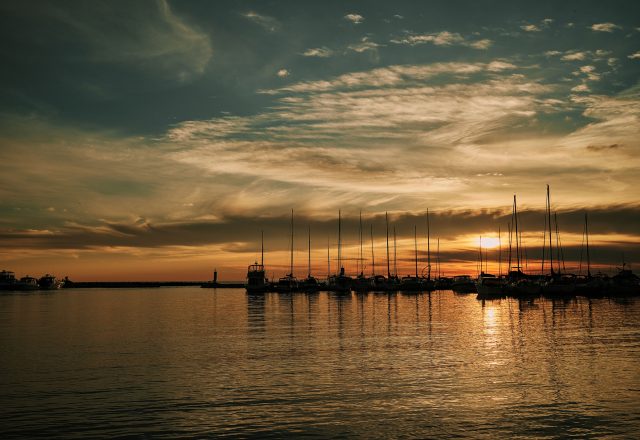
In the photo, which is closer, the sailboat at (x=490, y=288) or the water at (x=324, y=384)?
the water at (x=324, y=384)

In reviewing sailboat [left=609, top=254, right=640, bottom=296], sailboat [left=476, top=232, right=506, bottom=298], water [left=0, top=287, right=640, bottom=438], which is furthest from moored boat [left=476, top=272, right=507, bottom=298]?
water [left=0, top=287, right=640, bottom=438]

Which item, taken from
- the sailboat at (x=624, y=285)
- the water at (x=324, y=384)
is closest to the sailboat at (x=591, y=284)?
the sailboat at (x=624, y=285)

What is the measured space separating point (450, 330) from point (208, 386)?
35528 millimetres

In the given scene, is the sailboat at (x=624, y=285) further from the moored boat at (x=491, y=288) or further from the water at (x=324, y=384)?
the water at (x=324, y=384)

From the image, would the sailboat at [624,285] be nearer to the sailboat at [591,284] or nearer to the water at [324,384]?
the sailboat at [591,284]

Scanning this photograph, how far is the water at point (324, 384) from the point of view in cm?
2191

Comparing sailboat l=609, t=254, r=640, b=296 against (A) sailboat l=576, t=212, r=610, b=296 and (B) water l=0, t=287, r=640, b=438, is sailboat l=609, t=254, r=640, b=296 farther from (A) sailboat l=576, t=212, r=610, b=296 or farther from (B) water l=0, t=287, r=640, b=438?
(B) water l=0, t=287, r=640, b=438

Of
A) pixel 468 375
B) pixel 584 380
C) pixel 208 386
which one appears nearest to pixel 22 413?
pixel 208 386

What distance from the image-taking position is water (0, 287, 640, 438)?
71.9 feet

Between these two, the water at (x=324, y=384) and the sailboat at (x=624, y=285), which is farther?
the sailboat at (x=624, y=285)

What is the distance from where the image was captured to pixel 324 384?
29734 millimetres

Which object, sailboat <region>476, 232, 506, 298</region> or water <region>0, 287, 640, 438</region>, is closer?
water <region>0, 287, 640, 438</region>

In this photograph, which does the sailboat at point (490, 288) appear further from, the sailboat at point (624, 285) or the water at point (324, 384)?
the water at point (324, 384)

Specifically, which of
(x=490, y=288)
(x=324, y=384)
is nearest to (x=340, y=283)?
(x=490, y=288)
